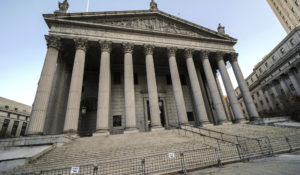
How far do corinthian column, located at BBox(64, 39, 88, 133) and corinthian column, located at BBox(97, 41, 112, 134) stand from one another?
1927 millimetres

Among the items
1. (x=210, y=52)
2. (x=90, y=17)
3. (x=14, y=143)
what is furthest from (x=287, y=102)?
(x=14, y=143)

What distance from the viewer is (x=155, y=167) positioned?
5734 millimetres

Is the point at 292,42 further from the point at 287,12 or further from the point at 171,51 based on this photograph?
the point at 171,51

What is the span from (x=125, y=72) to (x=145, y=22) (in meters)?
8.74

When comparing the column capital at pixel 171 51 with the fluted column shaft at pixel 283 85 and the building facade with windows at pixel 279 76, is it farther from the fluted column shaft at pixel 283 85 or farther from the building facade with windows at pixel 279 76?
the fluted column shaft at pixel 283 85

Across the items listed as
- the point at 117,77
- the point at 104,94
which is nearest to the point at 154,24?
the point at 117,77

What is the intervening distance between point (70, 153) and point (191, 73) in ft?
50.2

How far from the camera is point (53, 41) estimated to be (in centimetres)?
1429

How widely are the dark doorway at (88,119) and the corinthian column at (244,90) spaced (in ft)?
69.3

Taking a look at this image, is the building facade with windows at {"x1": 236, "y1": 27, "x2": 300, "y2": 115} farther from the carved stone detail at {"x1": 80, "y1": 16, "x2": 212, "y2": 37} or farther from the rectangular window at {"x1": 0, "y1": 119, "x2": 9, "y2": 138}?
the rectangular window at {"x1": 0, "y1": 119, "x2": 9, "y2": 138}

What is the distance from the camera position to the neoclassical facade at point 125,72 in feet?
44.3

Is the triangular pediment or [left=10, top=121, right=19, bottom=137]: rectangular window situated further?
[left=10, top=121, right=19, bottom=137]: rectangular window

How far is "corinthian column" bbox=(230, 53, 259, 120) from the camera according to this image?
17227 mm

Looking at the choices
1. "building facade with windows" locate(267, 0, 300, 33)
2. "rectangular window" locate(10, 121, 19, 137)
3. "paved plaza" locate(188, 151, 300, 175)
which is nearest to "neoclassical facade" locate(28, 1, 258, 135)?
"paved plaza" locate(188, 151, 300, 175)
